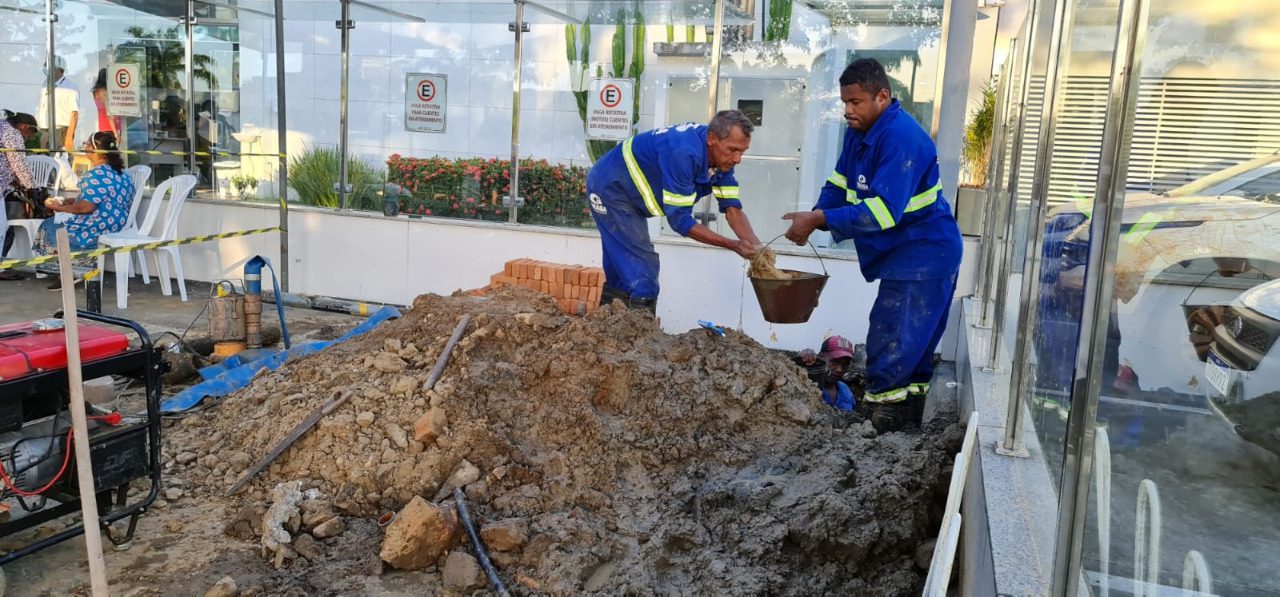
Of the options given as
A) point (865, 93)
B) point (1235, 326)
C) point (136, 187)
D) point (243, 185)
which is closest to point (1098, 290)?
point (1235, 326)

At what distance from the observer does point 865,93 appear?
16.6 feet

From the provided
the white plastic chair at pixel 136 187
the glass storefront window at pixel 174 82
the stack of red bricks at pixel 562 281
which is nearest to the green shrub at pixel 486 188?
the stack of red bricks at pixel 562 281

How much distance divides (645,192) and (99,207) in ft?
19.2

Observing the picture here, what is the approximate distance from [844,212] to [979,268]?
2.39 metres

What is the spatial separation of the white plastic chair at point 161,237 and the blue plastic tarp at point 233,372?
116 inches

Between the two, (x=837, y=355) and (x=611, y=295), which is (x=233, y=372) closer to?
(x=611, y=295)

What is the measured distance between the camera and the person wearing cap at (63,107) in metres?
11.0

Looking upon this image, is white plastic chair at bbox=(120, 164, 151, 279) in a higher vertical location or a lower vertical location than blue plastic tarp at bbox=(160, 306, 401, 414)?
higher

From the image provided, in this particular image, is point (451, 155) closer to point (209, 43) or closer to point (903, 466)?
point (209, 43)

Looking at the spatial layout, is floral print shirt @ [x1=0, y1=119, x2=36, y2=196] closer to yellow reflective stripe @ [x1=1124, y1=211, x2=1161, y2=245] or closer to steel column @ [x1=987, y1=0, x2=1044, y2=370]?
steel column @ [x1=987, y1=0, x2=1044, y2=370]

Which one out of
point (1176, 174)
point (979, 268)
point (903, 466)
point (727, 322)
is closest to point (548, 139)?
point (727, 322)

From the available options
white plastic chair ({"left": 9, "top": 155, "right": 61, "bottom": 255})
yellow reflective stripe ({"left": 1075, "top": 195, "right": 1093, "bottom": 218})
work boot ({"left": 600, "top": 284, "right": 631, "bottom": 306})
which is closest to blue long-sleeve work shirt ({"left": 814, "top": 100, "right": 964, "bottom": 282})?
work boot ({"left": 600, "top": 284, "right": 631, "bottom": 306})

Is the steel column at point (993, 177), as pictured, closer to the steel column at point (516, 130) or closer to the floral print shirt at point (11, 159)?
the steel column at point (516, 130)

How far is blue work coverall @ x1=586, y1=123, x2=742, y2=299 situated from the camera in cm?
579
